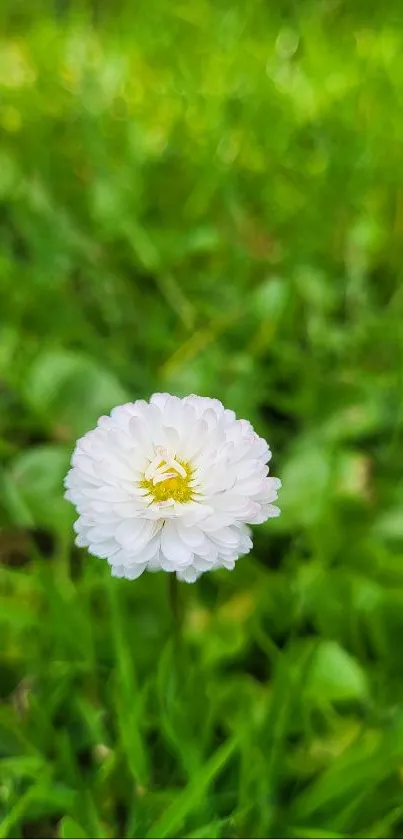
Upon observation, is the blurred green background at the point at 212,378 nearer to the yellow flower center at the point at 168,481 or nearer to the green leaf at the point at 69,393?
the green leaf at the point at 69,393

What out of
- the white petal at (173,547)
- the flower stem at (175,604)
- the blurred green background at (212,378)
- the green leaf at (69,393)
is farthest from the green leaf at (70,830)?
the green leaf at (69,393)

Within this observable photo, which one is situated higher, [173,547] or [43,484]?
[43,484]

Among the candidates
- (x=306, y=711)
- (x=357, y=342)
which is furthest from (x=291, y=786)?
(x=357, y=342)

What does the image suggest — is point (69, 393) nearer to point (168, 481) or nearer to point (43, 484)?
point (43, 484)

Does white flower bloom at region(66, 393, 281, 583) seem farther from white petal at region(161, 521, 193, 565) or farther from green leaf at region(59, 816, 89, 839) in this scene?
green leaf at region(59, 816, 89, 839)

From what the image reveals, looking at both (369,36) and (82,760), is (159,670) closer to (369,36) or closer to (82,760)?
(82,760)

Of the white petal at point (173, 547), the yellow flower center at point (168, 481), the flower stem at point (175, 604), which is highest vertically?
the yellow flower center at point (168, 481)

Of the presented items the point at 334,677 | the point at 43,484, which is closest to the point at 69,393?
the point at 43,484
